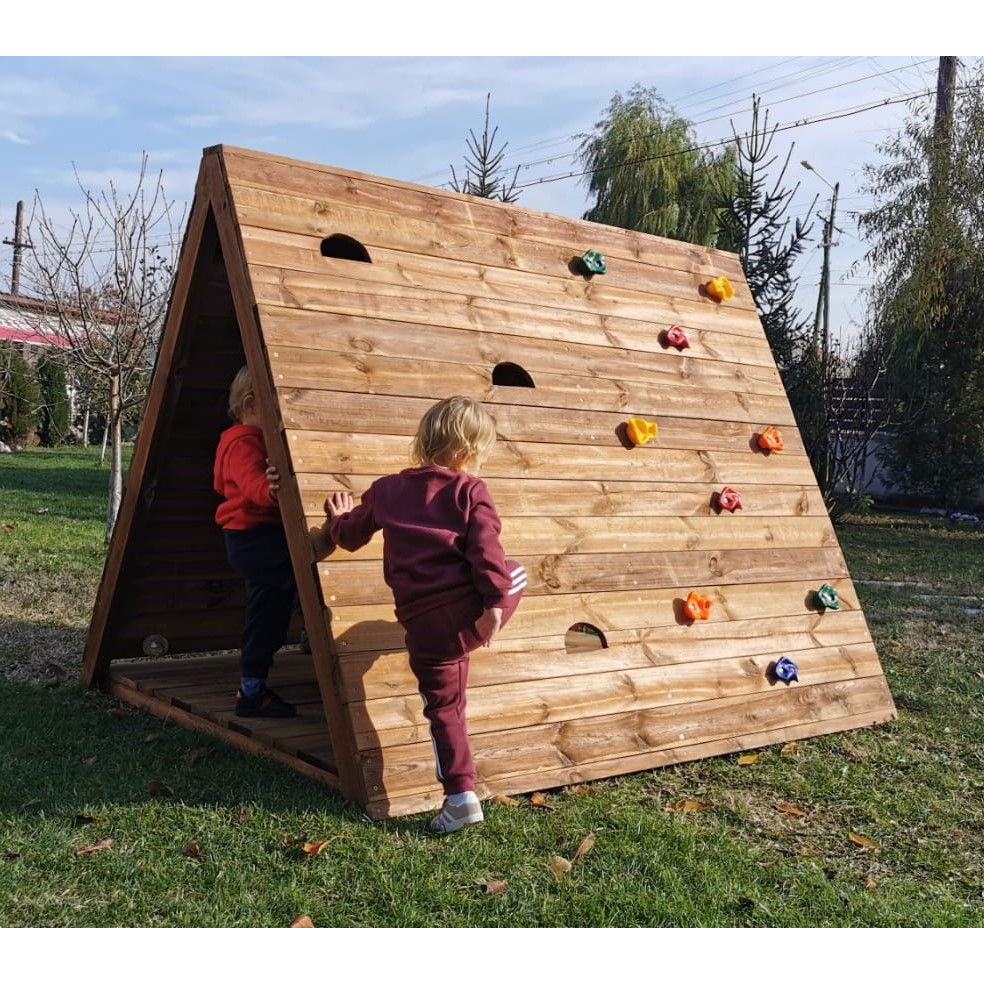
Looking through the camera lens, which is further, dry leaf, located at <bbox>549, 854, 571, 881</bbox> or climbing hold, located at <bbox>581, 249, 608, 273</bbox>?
climbing hold, located at <bbox>581, 249, 608, 273</bbox>

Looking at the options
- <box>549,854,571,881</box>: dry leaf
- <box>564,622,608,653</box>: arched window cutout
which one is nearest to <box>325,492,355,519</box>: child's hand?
<box>564,622,608,653</box>: arched window cutout

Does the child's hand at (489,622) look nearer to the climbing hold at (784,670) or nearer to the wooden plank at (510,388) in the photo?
the wooden plank at (510,388)

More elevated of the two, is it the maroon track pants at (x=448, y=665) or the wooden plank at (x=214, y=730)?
the maroon track pants at (x=448, y=665)

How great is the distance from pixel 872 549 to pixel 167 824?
11660 mm

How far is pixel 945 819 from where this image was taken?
4266mm

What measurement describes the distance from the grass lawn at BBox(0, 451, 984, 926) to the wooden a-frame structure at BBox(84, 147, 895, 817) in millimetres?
218

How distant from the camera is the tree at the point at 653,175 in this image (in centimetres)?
2488

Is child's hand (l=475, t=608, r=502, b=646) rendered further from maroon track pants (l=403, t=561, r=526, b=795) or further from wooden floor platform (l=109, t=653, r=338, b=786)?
wooden floor platform (l=109, t=653, r=338, b=786)

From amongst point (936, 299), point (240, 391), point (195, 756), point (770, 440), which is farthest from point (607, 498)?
point (936, 299)

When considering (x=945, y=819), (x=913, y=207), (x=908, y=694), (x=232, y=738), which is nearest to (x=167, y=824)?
(x=232, y=738)

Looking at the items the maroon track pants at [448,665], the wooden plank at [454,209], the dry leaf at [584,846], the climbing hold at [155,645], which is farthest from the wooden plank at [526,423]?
the climbing hold at [155,645]

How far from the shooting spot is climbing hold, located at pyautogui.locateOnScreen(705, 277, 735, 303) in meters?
6.05

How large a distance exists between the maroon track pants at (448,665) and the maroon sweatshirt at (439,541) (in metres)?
0.05

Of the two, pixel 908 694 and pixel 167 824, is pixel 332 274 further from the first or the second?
pixel 908 694
